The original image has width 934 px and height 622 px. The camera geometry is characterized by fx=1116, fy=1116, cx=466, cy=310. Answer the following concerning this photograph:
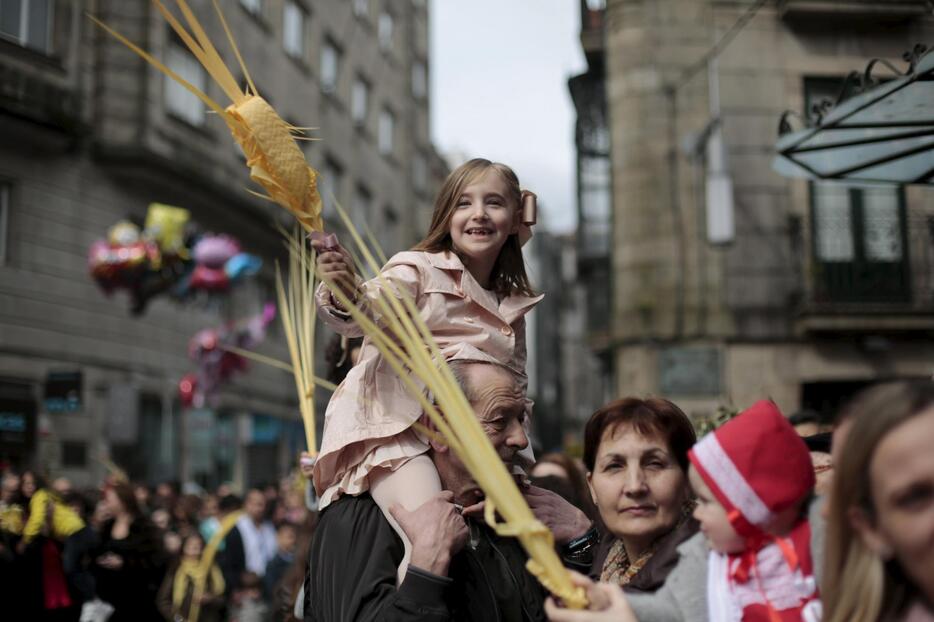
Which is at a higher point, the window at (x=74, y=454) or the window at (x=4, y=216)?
the window at (x=4, y=216)

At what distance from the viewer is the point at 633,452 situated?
109 inches

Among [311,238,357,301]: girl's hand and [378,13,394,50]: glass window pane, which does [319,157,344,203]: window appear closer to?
[378,13,394,50]: glass window pane

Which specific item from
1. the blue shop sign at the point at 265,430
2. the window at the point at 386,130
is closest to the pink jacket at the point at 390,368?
the blue shop sign at the point at 265,430

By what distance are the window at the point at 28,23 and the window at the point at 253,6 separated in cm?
662

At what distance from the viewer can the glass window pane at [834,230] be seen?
16.1 meters

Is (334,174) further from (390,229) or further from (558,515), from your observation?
(558,515)

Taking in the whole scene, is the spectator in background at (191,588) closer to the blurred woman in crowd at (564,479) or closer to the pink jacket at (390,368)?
the blurred woman in crowd at (564,479)

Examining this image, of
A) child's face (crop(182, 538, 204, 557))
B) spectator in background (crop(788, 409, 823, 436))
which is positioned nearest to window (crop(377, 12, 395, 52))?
child's face (crop(182, 538, 204, 557))

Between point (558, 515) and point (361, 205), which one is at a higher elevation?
point (361, 205)

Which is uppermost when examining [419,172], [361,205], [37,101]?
[419,172]

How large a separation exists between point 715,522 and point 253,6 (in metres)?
25.0

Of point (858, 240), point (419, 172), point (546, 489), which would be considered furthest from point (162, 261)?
point (419, 172)

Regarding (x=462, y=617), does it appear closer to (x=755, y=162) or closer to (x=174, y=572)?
(x=174, y=572)

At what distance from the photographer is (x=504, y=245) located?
3.49 m
